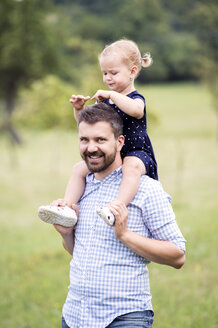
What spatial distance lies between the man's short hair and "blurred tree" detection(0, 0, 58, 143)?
28.8 meters

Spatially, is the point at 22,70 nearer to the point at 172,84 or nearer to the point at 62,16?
the point at 62,16

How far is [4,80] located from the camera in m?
35.2

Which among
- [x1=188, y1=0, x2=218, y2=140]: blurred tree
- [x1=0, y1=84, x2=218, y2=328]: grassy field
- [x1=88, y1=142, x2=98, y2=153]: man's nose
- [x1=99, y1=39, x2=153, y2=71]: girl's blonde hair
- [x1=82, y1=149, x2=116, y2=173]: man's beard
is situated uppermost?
[x1=188, y1=0, x2=218, y2=140]: blurred tree

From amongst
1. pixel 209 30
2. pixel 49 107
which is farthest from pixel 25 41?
pixel 209 30

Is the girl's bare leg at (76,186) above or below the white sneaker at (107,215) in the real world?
above

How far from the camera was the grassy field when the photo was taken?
6762 mm

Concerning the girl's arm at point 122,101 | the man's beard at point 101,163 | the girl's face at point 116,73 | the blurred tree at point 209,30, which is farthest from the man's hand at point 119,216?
the blurred tree at point 209,30

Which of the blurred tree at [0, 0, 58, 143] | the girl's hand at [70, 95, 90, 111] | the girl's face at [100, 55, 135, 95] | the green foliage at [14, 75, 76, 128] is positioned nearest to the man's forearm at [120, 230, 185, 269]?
the girl's hand at [70, 95, 90, 111]

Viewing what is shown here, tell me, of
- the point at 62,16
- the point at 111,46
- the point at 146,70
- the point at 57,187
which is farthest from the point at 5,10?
the point at 111,46

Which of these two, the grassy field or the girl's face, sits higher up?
the girl's face

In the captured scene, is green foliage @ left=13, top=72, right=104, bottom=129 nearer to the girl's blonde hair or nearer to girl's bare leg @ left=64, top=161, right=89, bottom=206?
the girl's blonde hair

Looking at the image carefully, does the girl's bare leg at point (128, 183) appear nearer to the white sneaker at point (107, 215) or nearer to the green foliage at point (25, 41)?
the white sneaker at point (107, 215)

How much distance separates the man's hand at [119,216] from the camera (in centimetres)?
272

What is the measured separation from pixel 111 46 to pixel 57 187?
57.8 ft
